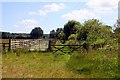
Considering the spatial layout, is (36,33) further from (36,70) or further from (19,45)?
(36,70)

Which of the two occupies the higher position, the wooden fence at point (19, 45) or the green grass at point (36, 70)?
the wooden fence at point (19, 45)

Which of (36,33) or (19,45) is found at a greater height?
(36,33)

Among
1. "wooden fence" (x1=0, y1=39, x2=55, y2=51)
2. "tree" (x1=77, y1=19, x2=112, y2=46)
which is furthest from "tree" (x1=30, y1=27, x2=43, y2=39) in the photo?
"wooden fence" (x1=0, y1=39, x2=55, y2=51)

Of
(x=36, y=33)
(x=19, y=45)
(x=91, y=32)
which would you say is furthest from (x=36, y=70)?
(x=36, y=33)

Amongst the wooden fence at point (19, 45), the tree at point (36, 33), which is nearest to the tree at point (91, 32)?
the wooden fence at point (19, 45)

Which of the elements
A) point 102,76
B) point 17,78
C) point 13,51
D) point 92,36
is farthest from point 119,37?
point 92,36

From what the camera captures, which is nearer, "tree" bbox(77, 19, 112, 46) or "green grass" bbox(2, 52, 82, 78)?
"green grass" bbox(2, 52, 82, 78)

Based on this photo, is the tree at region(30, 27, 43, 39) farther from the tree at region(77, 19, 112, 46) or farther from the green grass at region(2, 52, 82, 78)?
the green grass at region(2, 52, 82, 78)

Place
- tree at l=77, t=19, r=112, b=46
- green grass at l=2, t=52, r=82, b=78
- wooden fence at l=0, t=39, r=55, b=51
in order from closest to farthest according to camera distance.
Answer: green grass at l=2, t=52, r=82, b=78 < wooden fence at l=0, t=39, r=55, b=51 < tree at l=77, t=19, r=112, b=46

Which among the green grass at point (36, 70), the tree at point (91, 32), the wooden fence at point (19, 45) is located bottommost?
the green grass at point (36, 70)

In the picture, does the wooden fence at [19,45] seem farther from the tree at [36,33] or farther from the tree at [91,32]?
the tree at [36,33]

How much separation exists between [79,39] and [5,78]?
3206 centimetres

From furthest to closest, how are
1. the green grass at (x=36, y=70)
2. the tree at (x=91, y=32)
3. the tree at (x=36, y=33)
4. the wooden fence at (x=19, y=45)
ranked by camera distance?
1. the tree at (x=36, y=33)
2. the tree at (x=91, y=32)
3. the wooden fence at (x=19, y=45)
4. the green grass at (x=36, y=70)

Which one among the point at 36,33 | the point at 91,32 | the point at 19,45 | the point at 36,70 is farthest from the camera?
the point at 36,33
